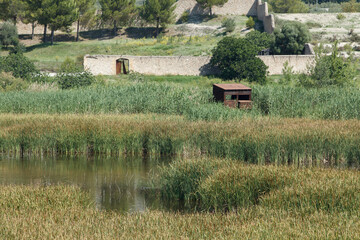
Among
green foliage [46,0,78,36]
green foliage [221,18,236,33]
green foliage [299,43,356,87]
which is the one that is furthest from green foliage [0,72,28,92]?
→ green foliage [221,18,236,33]

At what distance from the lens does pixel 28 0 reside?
48.5 meters

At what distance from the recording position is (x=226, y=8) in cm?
5897

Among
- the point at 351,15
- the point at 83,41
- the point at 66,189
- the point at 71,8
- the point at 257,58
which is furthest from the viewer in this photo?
the point at 351,15

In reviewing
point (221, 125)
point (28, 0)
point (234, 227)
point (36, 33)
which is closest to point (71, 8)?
point (28, 0)

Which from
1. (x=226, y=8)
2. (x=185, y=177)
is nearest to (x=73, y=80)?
(x=185, y=177)

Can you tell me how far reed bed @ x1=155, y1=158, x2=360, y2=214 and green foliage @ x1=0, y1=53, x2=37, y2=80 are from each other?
22.9 metres

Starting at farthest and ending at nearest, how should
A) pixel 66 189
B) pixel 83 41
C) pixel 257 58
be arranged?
pixel 83 41 < pixel 257 58 < pixel 66 189

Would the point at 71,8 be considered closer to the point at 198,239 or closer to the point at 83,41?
the point at 83,41

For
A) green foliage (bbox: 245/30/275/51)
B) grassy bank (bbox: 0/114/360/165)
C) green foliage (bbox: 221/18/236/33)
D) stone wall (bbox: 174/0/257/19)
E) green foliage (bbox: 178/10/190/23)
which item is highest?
stone wall (bbox: 174/0/257/19)

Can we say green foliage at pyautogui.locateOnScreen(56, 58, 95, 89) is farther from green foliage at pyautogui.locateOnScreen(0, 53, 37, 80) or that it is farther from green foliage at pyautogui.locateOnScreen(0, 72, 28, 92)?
green foliage at pyautogui.locateOnScreen(0, 53, 37, 80)

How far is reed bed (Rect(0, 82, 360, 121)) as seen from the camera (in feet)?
63.7

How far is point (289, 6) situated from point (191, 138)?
181ft

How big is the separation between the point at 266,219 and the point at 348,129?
337 inches

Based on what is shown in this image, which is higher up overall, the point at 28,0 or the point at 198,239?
the point at 28,0
